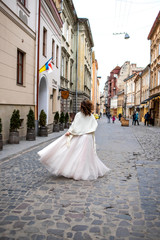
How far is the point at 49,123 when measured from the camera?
17.7 m

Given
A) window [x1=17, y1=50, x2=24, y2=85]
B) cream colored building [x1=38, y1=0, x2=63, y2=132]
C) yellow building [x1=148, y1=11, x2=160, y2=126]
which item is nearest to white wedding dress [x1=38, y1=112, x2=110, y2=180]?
window [x1=17, y1=50, x2=24, y2=85]

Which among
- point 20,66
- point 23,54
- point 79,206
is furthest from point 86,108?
point 23,54

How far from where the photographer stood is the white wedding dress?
194 inches

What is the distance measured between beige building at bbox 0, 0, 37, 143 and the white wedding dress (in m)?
5.21

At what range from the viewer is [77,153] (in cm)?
499

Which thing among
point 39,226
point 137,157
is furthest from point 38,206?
point 137,157

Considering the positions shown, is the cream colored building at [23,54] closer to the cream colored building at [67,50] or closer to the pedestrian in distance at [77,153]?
the cream colored building at [67,50]

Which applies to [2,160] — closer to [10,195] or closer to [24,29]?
[10,195]

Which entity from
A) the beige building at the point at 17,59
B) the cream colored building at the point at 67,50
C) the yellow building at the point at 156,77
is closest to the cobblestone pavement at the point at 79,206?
the beige building at the point at 17,59

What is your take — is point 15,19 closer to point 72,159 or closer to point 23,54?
point 23,54

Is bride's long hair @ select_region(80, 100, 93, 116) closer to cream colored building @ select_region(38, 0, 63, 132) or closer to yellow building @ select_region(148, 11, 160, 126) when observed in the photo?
cream colored building @ select_region(38, 0, 63, 132)

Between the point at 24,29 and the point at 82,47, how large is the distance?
61.4 ft

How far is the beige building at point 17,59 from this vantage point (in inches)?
378

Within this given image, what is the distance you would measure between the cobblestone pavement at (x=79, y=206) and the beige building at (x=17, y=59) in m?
4.80
